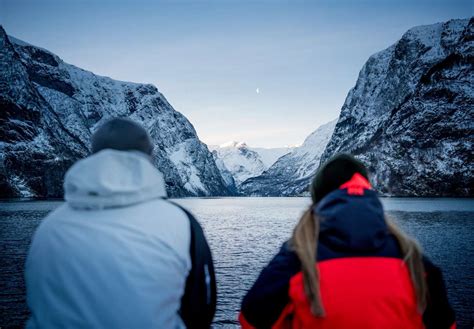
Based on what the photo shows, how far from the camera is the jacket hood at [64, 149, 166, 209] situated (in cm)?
222

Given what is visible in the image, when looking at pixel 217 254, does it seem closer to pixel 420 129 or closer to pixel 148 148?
pixel 148 148

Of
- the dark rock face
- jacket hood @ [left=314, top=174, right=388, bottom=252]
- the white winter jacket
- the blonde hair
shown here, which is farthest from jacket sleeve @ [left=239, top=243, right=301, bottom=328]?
the dark rock face

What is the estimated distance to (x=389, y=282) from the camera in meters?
2.30

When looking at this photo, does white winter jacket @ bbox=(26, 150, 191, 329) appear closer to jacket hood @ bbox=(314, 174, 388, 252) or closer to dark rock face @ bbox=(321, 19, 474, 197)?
jacket hood @ bbox=(314, 174, 388, 252)

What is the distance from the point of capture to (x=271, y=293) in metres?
2.66

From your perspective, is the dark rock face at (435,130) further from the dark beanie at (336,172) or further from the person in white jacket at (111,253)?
the person in white jacket at (111,253)

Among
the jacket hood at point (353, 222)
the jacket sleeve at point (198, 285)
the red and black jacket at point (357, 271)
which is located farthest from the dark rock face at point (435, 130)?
the jacket sleeve at point (198, 285)

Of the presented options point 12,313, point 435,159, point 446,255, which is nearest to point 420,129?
point 435,159

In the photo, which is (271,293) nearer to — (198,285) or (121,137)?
(198,285)

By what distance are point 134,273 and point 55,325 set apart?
674 mm

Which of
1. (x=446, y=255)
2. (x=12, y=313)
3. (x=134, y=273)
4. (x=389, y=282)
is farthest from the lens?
(x=446, y=255)

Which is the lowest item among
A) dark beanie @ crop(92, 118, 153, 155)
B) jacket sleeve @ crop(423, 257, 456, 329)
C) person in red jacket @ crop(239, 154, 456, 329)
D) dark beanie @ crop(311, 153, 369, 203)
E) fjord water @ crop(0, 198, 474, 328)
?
fjord water @ crop(0, 198, 474, 328)

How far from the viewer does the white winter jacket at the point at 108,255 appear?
84.0 inches

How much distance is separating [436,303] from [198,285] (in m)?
1.96
